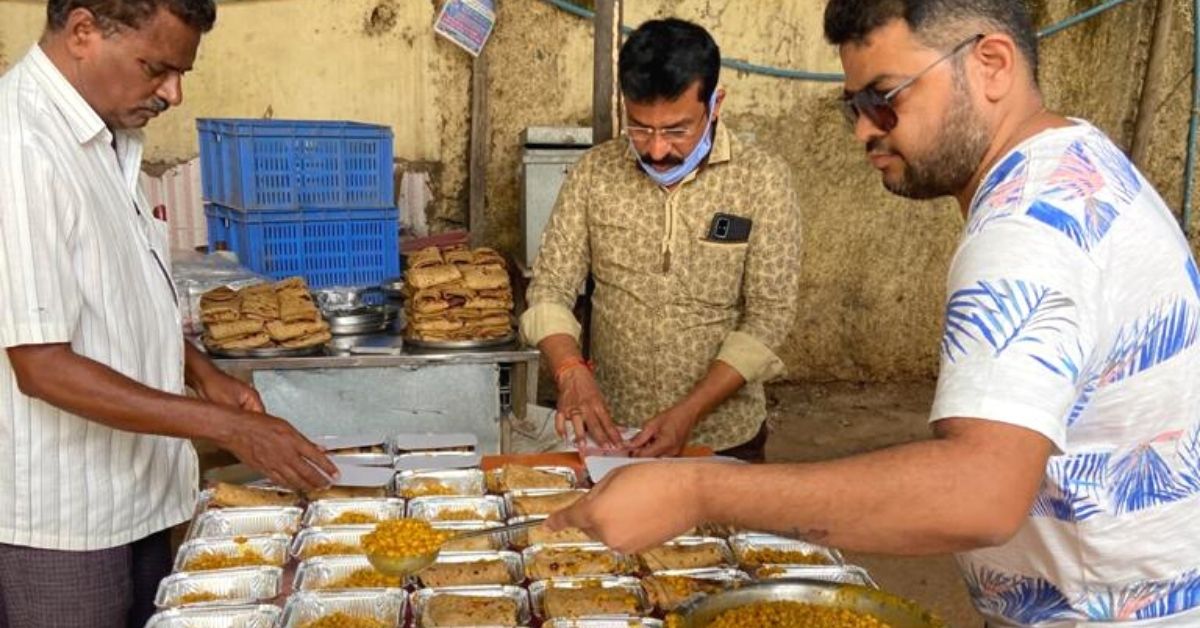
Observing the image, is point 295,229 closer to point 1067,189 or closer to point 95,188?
point 95,188

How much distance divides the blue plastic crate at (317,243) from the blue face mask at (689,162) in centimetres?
171

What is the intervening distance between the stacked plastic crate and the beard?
3.19m

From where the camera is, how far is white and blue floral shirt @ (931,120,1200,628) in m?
1.22

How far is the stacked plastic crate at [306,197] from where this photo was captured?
4.13 meters

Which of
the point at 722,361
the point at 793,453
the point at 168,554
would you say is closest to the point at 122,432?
the point at 168,554

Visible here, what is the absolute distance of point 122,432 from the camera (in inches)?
89.4

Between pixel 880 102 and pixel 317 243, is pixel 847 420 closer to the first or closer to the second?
pixel 317 243

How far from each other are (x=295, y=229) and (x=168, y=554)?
199 centimetres

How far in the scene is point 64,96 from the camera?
2.15 m

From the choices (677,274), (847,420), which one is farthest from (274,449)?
(847,420)

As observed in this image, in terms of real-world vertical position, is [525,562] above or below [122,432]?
below

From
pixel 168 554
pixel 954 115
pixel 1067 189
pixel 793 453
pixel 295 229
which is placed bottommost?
pixel 793 453

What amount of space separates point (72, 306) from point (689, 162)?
177cm

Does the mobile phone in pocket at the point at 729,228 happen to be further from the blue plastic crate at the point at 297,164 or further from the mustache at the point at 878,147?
the blue plastic crate at the point at 297,164
